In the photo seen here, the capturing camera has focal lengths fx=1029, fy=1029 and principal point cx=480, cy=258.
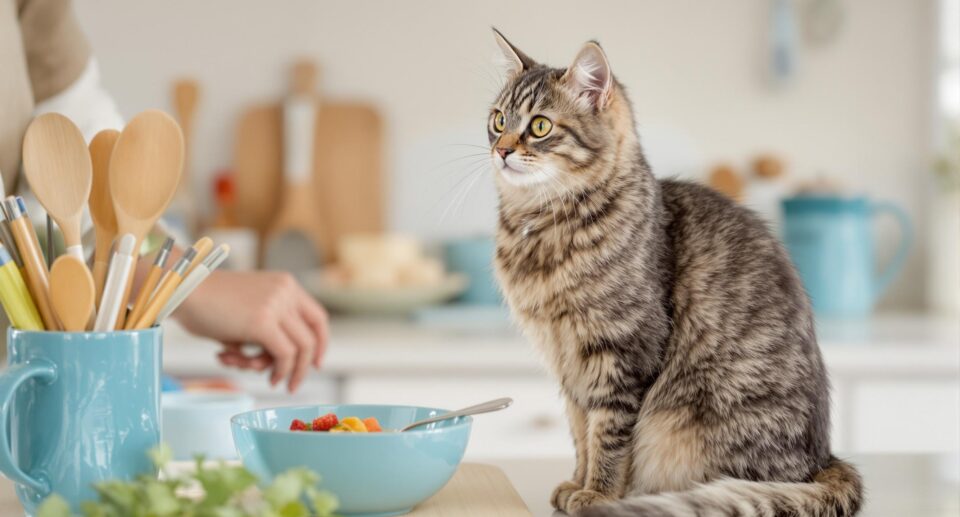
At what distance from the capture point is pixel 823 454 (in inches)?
34.8

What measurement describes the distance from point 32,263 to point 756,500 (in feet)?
1.84

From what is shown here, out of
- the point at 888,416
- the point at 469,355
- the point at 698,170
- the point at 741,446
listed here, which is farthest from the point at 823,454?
the point at 698,170

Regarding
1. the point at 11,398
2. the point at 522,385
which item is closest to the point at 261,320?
the point at 11,398

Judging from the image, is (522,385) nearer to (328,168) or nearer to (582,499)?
(328,168)

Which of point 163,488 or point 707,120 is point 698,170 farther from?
point 163,488

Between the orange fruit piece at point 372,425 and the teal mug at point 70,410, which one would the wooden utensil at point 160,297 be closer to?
the teal mug at point 70,410

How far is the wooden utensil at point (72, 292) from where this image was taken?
0.70m

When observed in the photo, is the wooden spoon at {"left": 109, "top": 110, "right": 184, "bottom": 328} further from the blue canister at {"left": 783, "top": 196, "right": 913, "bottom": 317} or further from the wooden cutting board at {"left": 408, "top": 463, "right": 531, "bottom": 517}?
the blue canister at {"left": 783, "top": 196, "right": 913, "bottom": 317}

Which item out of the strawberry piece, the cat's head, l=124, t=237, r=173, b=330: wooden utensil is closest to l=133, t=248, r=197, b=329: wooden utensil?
l=124, t=237, r=173, b=330: wooden utensil

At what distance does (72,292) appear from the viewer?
73 centimetres

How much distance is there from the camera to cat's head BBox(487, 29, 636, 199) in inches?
37.4

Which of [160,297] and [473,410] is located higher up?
[160,297]

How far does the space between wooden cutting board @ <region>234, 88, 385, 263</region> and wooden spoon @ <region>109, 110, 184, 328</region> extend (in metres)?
2.04

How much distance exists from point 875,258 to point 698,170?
1.91ft
